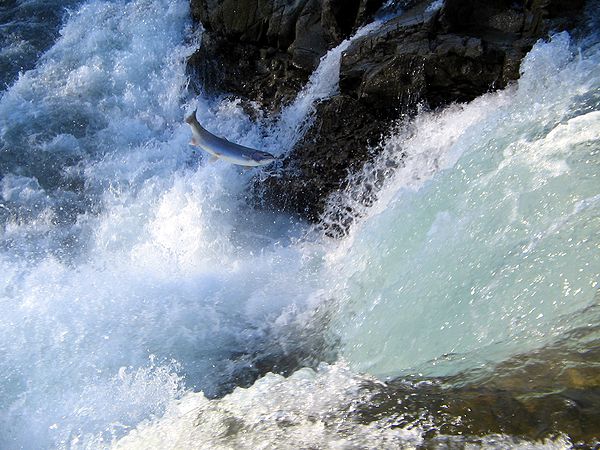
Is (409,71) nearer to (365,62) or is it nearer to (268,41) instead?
(365,62)

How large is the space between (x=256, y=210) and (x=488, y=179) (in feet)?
9.72

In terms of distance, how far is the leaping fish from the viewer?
5238 mm

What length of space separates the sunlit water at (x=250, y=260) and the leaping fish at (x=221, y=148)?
1.10 meters

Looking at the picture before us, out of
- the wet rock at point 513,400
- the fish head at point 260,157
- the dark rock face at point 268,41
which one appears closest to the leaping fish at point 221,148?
the fish head at point 260,157

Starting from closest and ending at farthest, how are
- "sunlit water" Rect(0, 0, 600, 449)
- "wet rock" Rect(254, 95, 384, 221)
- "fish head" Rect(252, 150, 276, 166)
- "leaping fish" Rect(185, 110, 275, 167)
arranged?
"sunlit water" Rect(0, 0, 600, 449), "leaping fish" Rect(185, 110, 275, 167), "fish head" Rect(252, 150, 276, 166), "wet rock" Rect(254, 95, 384, 221)

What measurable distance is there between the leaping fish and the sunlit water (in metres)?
1.10

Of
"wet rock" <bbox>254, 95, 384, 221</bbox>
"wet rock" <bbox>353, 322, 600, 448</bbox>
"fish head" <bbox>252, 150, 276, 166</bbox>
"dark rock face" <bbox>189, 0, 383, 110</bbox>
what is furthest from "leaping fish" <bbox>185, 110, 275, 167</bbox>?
"wet rock" <bbox>353, 322, 600, 448</bbox>

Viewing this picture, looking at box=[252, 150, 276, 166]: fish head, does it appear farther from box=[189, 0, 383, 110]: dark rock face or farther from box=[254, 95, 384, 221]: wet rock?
box=[189, 0, 383, 110]: dark rock face

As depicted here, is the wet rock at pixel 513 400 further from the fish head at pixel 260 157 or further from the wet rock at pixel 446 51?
the wet rock at pixel 446 51

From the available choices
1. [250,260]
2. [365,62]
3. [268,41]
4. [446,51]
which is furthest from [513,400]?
[268,41]

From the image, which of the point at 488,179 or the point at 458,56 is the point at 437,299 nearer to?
the point at 488,179

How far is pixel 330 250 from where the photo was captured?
19.8ft

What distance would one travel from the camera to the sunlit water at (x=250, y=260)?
11.2 ft

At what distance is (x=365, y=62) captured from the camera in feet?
21.1
